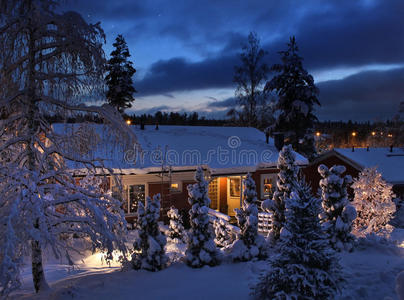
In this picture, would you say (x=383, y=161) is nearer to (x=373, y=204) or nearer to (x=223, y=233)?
(x=373, y=204)

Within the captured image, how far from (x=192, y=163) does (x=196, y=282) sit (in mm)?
8129

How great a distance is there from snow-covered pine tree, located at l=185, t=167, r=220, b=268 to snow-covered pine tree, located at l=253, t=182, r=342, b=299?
2614mm

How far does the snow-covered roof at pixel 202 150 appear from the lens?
14.0 metres

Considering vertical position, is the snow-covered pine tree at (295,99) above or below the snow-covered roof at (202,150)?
above

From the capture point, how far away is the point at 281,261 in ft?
18.9

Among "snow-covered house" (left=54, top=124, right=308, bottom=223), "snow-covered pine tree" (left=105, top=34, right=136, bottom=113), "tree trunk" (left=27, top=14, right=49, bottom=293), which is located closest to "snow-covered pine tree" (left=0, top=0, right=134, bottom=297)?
"tree trunk" (left=27, top=14, right=49, bottom=293)

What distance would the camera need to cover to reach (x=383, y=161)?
76.9ft

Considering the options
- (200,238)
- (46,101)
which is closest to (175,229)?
(200,238)

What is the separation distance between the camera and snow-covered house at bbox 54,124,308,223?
46.8ft

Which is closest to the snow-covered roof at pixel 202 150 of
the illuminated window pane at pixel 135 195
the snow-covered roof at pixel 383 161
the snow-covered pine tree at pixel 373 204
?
the illuminated window pane at pixel 135 195

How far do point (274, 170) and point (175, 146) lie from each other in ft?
20.6

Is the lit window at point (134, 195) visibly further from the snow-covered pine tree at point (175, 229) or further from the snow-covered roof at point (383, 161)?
the snow-covered roof at point (383, 161)

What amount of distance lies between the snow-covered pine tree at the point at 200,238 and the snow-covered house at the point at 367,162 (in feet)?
53.7

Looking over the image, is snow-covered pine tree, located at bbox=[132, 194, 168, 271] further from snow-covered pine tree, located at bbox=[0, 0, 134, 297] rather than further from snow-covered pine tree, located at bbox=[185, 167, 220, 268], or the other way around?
snow-covered pine tree, located at bbox=[0, 0, 134, 297]
